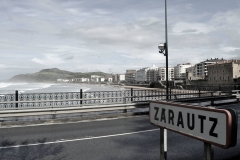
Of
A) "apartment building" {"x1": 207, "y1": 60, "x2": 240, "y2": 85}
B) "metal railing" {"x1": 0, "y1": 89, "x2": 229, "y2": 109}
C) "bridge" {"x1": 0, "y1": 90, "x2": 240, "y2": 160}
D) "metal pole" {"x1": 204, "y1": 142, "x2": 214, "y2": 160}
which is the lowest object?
"bridge" {"x1": 0, "y1": 90, "x2": 240, "y2": 160}

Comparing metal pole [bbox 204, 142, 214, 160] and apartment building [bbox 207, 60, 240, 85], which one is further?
apartment building [bbox 207, 60, 240, 85]

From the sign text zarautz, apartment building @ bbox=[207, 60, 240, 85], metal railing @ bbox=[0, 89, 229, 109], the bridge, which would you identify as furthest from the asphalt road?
apartment building @ bbox=[207, 60, 240, 85]

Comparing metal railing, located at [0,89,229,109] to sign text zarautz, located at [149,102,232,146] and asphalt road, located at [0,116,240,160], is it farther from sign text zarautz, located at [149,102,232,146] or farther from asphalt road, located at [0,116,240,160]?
sign text zarautz, located at [149,102,232,146]

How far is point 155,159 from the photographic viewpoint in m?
5.32

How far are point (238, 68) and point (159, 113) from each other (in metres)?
111

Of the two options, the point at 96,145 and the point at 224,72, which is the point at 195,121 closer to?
the point at 96,145

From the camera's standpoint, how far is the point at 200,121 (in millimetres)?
2418

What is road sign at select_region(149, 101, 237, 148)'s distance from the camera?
82.4 inches

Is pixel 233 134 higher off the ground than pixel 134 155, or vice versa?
pixel 233 134

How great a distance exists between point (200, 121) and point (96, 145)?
4761mm

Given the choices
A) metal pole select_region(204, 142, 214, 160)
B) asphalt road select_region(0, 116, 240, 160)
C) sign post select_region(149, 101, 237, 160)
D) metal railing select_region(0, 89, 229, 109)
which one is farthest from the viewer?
metal railing select_region(0, 89, 229, 109)

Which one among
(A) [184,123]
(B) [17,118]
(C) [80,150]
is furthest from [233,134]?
(B) [17,118]

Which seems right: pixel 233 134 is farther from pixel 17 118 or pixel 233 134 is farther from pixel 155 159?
pixel 17 118

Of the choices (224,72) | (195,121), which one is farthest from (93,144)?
(224,72)
